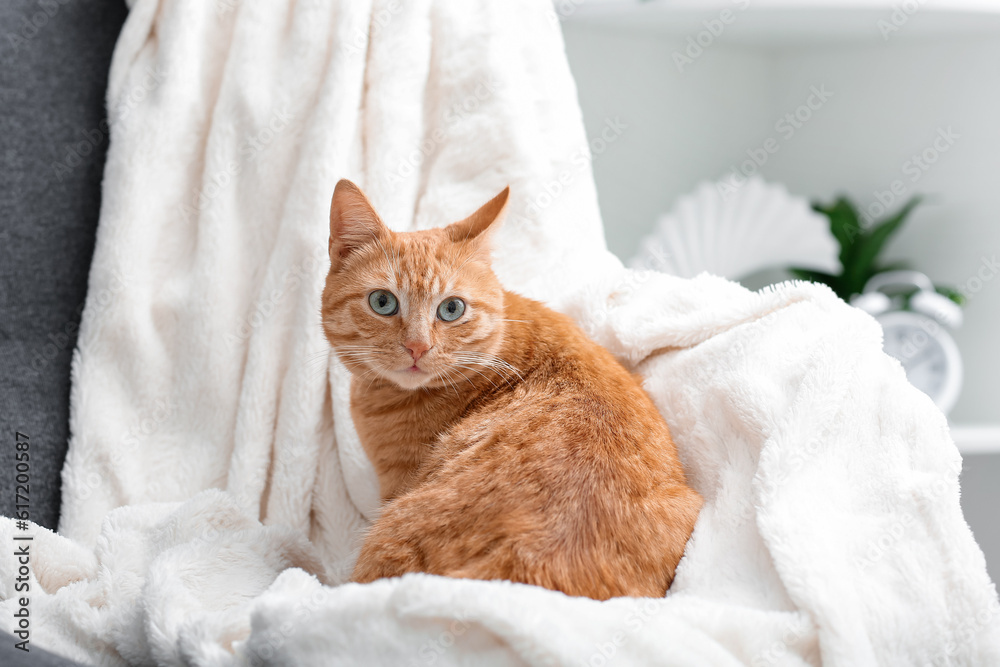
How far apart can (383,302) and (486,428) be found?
0.78 feet

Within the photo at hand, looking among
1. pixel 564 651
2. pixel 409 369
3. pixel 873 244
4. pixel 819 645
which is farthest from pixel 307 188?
pixel 873 244

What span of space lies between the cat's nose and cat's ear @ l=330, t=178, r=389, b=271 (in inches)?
6.8

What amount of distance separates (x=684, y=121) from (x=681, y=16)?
0.46 m

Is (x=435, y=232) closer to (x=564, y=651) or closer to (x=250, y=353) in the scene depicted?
(x=250, y=353)

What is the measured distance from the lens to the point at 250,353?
132cm

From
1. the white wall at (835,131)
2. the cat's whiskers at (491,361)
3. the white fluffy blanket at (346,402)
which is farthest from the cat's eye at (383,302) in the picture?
the white wall at (835,131)

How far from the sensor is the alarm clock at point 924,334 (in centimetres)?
196

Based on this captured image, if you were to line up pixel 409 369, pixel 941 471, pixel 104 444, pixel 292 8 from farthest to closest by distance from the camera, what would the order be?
pixel 292 8 < pixel 104 444 < pixel 409 369 < pixel 941 471

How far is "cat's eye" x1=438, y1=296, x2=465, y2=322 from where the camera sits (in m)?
1.03

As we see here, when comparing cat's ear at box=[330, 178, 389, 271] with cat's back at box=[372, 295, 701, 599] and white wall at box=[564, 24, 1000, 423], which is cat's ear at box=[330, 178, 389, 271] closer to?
cat's back at box=[372, 295, 701, 599]

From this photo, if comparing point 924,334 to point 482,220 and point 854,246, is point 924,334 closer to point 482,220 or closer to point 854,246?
point 854,246

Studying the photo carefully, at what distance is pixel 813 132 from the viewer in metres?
2.40

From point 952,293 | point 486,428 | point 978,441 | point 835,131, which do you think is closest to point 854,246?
point 952,293

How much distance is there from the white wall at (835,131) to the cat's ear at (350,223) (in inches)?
51.6
